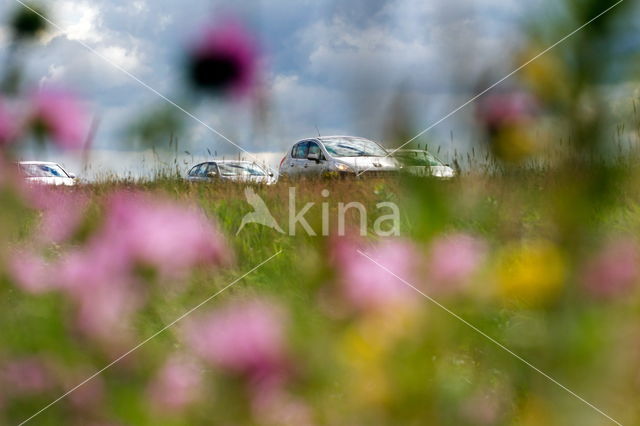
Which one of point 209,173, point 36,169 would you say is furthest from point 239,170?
point 36,169

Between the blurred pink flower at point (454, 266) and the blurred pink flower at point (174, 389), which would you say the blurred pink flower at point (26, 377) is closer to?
the blurred pink flower at point (174, 389)

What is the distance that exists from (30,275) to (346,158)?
2.34 meters

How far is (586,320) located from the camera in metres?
0.38

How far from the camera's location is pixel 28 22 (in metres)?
0.82

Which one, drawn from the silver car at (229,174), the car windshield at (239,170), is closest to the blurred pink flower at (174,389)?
the silver car at (229,174)

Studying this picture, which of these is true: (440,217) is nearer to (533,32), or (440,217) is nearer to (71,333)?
(533,32)

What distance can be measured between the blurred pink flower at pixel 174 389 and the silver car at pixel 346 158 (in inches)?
9.4

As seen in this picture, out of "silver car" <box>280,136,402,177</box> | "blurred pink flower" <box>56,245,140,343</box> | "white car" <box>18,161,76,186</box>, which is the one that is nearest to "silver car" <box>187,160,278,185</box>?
"silver car" <box>280,136,402,177</box>

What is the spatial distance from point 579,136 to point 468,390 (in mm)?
259

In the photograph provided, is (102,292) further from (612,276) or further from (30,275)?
(612,276)

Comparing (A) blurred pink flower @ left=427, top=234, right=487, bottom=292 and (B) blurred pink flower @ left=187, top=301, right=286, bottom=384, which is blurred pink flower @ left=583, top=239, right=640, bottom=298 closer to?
(A) blurred pink flower @ left=427, top=234, right=487, bottom=292

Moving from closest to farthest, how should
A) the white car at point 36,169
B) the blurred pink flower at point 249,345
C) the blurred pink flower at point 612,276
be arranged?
1. the blurred pink flower at point 249,345
2. the blurred pink flower at point 612,276
3. the white car at point 36,169

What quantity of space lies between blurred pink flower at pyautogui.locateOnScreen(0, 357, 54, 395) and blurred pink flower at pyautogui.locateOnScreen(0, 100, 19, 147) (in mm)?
273

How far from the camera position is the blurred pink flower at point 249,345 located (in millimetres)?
456
